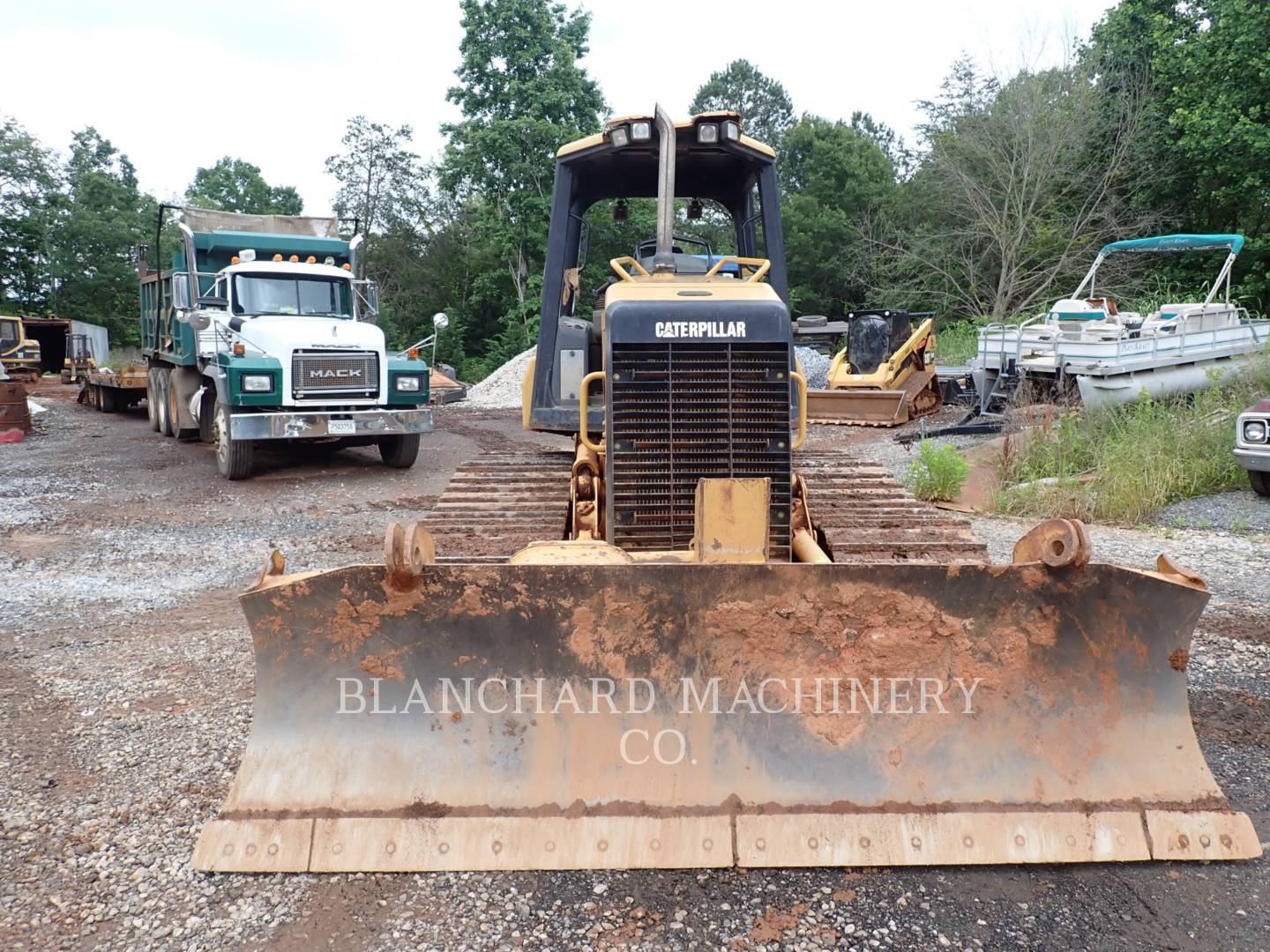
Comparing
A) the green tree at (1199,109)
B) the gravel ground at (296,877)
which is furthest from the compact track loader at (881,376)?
the green tree at (1199,109)

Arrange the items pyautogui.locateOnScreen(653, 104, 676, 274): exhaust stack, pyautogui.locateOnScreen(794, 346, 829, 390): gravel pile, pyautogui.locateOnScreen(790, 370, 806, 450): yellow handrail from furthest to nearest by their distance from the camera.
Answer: pyautogui.locateOnScreen(794, 346, 829, 390): gravel pile → pyautogui.locateOnScreen(790, 370, 806, 450): yellow handrail → pyautogui.locateOnScreen(653, 104, 676, 274): exhaust stack

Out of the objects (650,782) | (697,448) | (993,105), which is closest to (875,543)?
(697,448)

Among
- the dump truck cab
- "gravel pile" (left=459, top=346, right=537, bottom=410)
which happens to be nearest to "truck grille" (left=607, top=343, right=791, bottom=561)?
"gravel pile" (left=459, top=346, right=537, bottom=410)

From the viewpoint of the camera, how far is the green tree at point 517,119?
28906mm

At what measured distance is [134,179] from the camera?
57938mm

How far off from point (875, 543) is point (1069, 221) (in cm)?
2393

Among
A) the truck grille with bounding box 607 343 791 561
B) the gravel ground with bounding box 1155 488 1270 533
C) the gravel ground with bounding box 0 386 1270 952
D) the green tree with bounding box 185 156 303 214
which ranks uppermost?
the green tree with bounding box 185 156 303 214

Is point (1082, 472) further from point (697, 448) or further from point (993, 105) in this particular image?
point (993, 105)

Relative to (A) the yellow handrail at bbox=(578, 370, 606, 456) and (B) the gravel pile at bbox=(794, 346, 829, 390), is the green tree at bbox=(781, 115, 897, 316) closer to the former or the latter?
(B) the gravel pile at bbox=(794, 346, 829, 390)

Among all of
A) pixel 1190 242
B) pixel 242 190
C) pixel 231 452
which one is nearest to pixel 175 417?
pixel 231 452

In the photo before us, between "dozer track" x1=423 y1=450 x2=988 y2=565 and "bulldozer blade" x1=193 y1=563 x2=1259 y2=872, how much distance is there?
83cm

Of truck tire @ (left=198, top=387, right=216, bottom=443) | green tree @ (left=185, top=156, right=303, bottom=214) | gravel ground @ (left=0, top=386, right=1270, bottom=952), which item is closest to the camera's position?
gravel ground @ (left=0, top=386, right=1270, bottom=952)

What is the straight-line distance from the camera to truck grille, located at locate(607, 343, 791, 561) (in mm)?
3615

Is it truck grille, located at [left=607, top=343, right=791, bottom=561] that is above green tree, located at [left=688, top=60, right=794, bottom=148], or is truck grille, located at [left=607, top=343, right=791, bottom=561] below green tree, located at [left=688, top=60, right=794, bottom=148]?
below
